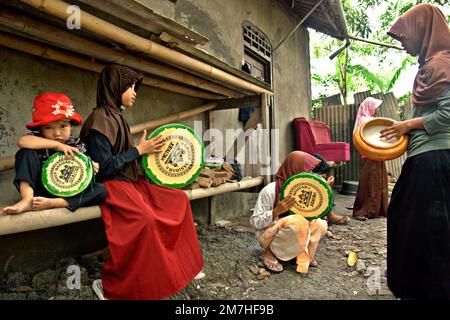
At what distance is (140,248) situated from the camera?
1.75m

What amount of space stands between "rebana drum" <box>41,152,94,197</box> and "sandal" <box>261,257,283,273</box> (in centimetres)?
173

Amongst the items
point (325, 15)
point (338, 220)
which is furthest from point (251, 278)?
point (325, 15)

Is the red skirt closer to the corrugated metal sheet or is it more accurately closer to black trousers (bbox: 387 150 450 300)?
black trousers (bbox: 387 150 450 300)

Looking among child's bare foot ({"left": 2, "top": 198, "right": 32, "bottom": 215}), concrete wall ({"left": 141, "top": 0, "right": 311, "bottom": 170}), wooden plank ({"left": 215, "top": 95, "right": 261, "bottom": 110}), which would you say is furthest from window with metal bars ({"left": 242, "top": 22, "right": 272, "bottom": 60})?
child's bare foot ({"left": 2, "top": 198, "right": 32, "bottom": 215})

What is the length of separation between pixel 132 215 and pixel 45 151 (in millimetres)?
688

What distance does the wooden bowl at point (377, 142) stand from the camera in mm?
2049

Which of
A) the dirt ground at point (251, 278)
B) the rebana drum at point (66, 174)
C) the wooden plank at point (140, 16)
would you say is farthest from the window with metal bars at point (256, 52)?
the rebana drum at point (66, 174)

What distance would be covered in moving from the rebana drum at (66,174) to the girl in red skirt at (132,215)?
16cm

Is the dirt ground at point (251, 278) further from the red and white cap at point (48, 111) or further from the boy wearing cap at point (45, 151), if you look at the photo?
the red and white cap at point (48, 111)

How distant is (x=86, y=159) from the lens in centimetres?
182

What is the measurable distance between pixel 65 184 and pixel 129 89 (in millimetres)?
878

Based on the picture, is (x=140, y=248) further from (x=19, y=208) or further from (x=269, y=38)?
(x=269, y=38)
